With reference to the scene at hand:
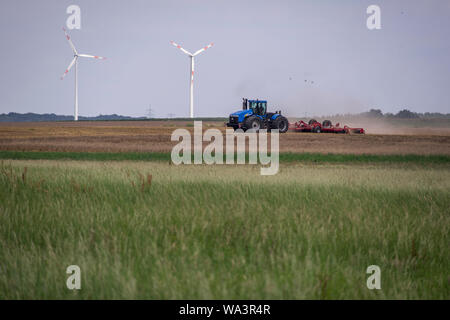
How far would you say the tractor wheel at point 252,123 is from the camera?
3472cm

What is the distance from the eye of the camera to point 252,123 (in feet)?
115

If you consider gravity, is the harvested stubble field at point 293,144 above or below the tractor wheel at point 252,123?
below

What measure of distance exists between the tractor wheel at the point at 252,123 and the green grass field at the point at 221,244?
967 inches

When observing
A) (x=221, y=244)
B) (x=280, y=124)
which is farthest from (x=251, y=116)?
(x=221, y=244)

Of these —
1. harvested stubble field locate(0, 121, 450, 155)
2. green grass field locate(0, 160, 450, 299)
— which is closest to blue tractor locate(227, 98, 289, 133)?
harvested stubble field locate(0, 121, 450, 155)

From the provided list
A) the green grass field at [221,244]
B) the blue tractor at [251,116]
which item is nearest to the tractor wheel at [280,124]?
the blue tractor at [251,116]

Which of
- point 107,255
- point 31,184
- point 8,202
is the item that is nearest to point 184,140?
point 31,184

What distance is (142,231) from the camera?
6.62 meters

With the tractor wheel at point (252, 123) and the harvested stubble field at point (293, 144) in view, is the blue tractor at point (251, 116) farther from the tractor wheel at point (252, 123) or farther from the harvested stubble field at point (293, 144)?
the harvested stubble field at point (293, 144)

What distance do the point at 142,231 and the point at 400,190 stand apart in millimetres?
7734

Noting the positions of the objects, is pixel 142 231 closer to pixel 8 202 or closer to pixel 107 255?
pixel 107 255

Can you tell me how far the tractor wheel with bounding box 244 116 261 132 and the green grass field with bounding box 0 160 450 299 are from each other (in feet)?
80.6

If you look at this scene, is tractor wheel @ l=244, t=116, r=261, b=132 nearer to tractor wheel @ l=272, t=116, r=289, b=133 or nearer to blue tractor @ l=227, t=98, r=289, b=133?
blue tractor @ l=227, t=98, r=289, b=133

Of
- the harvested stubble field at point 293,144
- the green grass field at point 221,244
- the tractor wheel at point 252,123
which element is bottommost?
the green grass field at point 221,244
